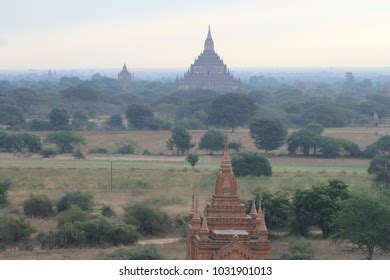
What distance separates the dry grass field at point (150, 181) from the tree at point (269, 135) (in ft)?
8.25

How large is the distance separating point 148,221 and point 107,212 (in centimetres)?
257

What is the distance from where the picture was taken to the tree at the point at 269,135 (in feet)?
177

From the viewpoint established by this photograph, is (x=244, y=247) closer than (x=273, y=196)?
Yes

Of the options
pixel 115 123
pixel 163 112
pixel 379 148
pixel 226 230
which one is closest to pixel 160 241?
pixel 226 230

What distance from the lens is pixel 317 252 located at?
Result: 26.0 meters

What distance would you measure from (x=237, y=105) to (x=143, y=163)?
944 inches

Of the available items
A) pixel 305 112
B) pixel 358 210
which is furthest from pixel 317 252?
pixel 305 112

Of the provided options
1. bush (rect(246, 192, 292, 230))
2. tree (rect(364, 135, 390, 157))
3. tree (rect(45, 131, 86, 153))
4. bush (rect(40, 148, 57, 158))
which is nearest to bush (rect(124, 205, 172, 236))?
bush (rect(246, 192, 292, 230))

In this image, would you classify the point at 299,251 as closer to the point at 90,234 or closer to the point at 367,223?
the point at 367,223

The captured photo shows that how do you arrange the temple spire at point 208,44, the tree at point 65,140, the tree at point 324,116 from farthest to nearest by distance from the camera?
the temple spire at point 208,44 < the tree at point 324,116 < the tree at point 65,140

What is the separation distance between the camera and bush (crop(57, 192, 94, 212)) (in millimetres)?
32172

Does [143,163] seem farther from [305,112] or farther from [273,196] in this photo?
[305,112]

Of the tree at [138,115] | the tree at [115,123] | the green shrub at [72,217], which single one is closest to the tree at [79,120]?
the tree at [115,123]

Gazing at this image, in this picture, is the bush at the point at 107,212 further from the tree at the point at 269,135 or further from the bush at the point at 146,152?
the tree at the point at 269,135
